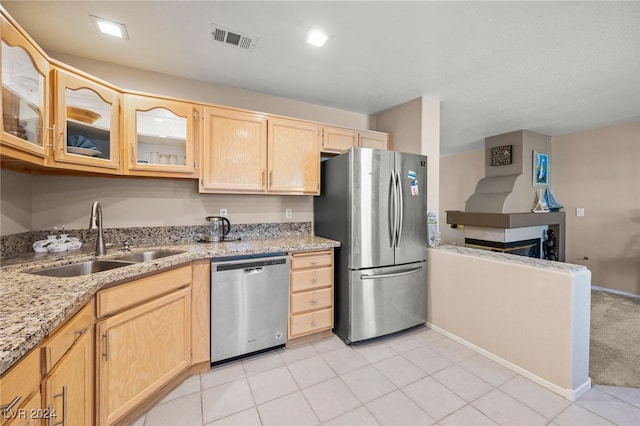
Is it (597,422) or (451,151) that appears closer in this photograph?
(597,422)

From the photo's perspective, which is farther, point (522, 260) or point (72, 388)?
point (522, 260)

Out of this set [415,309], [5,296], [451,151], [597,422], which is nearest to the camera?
[5,296]

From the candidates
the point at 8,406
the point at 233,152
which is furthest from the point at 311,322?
the point at 8,406

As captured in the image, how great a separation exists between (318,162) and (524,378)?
8.29 ft

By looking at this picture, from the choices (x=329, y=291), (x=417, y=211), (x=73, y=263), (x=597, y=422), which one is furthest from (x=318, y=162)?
(x=597, y=422)

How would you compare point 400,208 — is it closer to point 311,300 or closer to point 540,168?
point 311,300

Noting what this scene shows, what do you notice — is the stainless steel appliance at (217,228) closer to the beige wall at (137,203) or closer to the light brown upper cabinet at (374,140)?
the beige wall at (137,203)

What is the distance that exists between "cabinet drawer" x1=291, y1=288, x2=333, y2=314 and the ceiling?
2049 mm

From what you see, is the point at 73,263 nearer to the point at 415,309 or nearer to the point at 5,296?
the point at 5,296

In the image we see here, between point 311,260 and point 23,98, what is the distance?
7.02 feet

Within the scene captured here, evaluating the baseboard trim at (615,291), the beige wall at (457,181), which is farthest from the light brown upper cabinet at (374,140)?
the baseboard trim at (615,291)

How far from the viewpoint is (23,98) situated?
1.46 m

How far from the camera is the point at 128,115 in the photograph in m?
2.09

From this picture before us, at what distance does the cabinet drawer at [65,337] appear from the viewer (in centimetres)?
90
